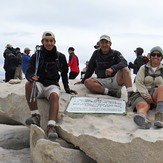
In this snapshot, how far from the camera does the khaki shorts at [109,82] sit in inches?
291

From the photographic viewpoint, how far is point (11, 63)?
1326 cm

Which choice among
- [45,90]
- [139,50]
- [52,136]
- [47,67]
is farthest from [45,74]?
[139,50]

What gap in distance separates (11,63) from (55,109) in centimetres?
760

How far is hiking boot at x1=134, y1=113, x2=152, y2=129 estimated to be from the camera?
557 centimetres

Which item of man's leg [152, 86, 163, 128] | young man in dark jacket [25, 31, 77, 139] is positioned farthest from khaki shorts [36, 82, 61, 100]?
man's leg [152, 86, 163, 128]

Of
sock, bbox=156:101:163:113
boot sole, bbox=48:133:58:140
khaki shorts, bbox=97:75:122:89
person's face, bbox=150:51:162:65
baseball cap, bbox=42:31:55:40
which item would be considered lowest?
boot sole, bbox=48:133:58:140

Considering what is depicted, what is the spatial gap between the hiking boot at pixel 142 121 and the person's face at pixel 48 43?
2.11 meters

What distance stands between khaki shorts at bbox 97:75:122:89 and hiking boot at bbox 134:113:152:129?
1.74 meters

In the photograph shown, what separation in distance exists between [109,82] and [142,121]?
1941mm

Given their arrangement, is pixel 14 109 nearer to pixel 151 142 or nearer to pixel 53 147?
pixel 53 147

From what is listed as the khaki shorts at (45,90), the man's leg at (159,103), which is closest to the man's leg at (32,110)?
the khaki shorts at (45,90)

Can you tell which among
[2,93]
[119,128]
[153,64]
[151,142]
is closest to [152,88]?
[153,64]

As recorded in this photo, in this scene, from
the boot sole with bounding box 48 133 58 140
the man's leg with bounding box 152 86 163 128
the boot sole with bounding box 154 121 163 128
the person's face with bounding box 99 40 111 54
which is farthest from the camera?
the person's face with bounding box 99 40 111 54

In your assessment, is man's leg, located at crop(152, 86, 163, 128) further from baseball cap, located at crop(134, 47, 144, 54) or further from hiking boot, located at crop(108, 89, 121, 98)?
baseball cap, located at crop(134, 47, 144, 54)
